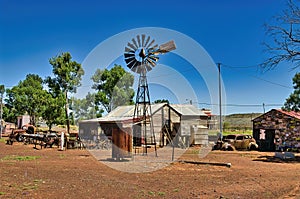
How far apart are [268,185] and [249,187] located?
0.97 m

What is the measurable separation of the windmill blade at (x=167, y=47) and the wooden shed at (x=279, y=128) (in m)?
14.1

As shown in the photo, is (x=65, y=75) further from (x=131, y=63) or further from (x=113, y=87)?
(x=131, y=63)

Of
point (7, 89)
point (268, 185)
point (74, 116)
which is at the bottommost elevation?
point (268, 185)

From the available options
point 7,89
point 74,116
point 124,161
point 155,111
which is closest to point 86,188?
point 124,161

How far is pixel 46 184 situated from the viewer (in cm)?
1098

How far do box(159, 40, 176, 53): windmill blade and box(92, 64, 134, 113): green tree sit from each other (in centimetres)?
2699

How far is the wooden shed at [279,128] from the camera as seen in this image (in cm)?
3042

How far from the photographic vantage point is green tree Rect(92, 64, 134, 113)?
5056 cm

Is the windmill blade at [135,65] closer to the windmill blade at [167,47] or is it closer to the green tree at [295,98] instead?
the windmill blade at [167,47]

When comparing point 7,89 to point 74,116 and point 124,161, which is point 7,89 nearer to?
point 74,116

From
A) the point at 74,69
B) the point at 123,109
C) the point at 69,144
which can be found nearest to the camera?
the point at 69,144

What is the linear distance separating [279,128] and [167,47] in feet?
49.2

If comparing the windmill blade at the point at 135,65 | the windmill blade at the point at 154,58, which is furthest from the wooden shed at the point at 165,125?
the windmill blade at the point at 154,58

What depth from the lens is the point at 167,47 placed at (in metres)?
23.4
